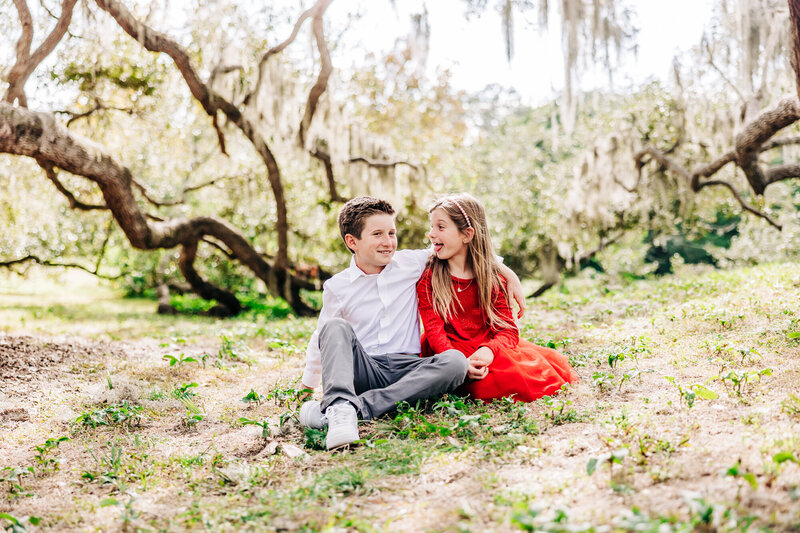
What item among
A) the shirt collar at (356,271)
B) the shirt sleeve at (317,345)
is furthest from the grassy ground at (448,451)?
the shirt collar at (356,271)

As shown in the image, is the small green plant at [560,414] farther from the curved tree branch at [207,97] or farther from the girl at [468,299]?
the curved tree branch at [207,97]

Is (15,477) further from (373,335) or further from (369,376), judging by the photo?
(373,335)

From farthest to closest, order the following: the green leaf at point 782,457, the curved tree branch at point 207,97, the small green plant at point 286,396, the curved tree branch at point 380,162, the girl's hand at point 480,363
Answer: the curved tree branch at point 380,162 < the curved tree branch at point 207,97 < the small green plant at point 286,396 < the girl's hand at point 480,363 < the green leaf at point 782,457

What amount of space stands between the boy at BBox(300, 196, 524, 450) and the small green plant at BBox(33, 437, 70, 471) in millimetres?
1162

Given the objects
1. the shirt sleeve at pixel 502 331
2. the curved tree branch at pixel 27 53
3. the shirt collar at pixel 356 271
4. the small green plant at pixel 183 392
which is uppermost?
the curved tree branch at pixel 27 53

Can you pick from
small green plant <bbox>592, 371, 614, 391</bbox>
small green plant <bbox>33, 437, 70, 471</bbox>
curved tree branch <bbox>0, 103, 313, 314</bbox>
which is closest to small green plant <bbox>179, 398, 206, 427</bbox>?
small green plant <bbox>33, 437, 70, 471</bbox>

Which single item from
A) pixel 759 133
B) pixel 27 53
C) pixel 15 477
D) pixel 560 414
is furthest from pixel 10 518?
pixel 759 133

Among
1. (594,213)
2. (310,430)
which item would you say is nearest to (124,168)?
(310,430)

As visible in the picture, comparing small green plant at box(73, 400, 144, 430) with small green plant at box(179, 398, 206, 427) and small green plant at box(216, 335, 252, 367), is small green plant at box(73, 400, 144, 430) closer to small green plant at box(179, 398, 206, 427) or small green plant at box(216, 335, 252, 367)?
small green plant at box(179, 398, 206, 427)

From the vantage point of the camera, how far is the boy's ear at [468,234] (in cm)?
355

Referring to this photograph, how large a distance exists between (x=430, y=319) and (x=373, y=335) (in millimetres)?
344

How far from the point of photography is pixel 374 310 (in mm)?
3486

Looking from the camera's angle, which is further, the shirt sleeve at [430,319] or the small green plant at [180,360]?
the small green plant at [180,360]

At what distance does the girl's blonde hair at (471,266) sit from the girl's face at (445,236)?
0.03 metres
